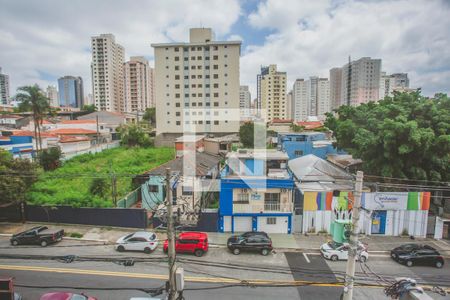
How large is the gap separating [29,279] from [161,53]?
55.6 meters

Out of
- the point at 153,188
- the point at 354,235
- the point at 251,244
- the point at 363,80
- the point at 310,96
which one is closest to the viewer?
the point at 354,235

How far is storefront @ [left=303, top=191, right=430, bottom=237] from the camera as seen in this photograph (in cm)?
1820

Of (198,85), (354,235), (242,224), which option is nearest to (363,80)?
(198,85)

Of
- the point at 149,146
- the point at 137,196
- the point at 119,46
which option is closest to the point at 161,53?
the point at 149,146

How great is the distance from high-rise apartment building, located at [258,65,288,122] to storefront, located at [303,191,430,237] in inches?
3633

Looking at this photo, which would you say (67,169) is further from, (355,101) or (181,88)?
(355,101)

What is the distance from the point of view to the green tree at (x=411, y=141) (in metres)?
18.0

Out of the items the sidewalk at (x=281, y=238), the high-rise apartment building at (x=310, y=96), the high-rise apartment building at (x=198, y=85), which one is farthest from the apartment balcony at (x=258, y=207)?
the high-rise apartment building at (x=310, y=96)

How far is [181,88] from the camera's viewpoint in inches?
2371

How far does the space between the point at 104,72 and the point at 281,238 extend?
111321 millimetres

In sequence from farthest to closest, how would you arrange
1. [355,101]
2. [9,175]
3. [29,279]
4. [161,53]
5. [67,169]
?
1. [355,101]
2. [161,53]
3. [67,169]
4. [9,175]
5. [29,279]

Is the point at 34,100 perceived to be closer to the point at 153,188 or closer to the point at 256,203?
the point at 153,188

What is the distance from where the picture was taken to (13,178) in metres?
18.0

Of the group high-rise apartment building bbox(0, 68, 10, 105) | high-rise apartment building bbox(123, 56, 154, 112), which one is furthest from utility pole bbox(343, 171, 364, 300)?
high-rise apartment building bbox(0, 68, 10, 105)
